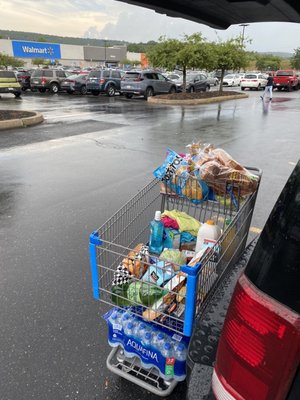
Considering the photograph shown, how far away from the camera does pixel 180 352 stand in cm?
197

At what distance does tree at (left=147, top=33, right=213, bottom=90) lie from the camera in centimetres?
1936

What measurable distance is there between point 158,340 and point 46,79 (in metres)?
25.8

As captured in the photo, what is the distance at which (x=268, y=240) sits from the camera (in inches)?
42.1

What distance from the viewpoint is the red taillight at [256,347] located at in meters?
0.97

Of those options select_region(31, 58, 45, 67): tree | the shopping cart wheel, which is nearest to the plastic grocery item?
the shopping cart wheel

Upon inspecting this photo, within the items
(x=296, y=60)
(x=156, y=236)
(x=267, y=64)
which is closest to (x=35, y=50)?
(x=267, y=64)

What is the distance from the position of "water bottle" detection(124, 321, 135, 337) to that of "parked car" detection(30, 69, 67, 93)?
82.6ft

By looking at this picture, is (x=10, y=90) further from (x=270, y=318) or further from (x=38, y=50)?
(x=38, y=50)

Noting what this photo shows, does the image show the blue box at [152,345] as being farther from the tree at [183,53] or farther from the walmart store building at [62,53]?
the walmart store building at [62,53]

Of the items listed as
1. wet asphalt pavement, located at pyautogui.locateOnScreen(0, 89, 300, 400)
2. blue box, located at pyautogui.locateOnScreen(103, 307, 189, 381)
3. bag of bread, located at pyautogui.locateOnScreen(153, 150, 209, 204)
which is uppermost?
bag of bread, located at pyautogui.locateOnScreen(153, 150, 209, 204)

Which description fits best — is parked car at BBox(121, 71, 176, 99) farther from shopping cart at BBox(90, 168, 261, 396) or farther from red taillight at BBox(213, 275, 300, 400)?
red taillight at BBox(213, 275, 300, 400)

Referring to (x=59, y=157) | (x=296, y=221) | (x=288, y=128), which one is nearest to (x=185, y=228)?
(x=296, y=221)

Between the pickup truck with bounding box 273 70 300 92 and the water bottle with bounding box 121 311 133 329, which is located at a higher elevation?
the water bottle with bounding box 121 311 133 329

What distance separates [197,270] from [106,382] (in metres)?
1.11
